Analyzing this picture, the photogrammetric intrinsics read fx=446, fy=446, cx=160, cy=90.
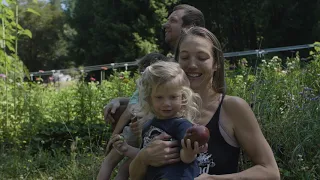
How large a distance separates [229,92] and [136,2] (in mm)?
23824

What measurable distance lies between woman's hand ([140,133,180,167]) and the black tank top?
182 millimetres

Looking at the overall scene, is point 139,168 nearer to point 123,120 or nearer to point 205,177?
point 205,177

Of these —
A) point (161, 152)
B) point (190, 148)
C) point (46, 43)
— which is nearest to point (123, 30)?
point (46, 43)

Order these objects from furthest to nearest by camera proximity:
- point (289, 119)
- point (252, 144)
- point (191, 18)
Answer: point (289, 119), point (191, 18), point (252, 144)

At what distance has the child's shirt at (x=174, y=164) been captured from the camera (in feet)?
6.22

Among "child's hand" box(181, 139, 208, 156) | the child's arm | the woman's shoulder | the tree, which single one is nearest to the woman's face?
the woman's shoulder

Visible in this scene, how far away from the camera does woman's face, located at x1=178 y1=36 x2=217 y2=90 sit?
2.12 m

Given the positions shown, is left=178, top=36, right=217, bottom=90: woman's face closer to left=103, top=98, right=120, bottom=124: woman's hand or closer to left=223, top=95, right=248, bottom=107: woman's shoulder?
left=223, top=95, right=248, bottom=107: woman's shoulder

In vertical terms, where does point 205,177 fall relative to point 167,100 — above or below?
below

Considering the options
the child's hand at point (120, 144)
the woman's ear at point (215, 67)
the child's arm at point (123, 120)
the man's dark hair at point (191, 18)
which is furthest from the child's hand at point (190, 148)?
the man's dark hair at point (191, 18)

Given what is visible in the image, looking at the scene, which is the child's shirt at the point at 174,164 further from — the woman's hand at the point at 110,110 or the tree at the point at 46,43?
the tree at the point at 46,43

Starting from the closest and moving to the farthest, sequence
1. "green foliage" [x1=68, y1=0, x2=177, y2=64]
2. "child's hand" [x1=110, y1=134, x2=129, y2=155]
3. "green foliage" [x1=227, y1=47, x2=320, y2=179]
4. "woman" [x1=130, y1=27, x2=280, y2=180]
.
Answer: "woman" [x1=130, y1=27, x2=280, y2=180] < "child's hand" [x1=110, y1=134, x2=129, y2=155] < "green foliage" [x1=227, y1=47, x2=320, y2=179] < "green foliage" [x1=68, y1=0, x2=177, y2=64]

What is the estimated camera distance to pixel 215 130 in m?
2.05

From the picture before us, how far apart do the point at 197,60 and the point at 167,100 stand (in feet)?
0.90
